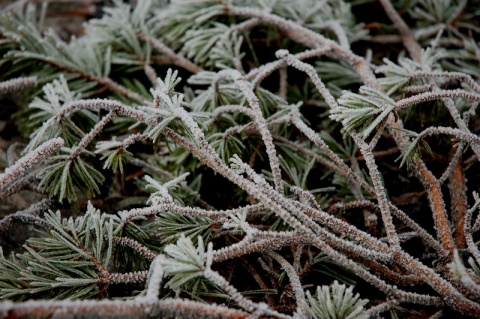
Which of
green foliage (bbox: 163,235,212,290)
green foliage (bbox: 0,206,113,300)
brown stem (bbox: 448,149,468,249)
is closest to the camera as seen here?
green foliage (bbox: 163,235,212,290)

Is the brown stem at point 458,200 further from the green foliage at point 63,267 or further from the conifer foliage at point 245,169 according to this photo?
the green foliage at point 63,267

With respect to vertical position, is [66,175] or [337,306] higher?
[66,175]

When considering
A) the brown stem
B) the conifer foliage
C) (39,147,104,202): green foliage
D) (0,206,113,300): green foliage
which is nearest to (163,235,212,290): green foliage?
the conifer foliage

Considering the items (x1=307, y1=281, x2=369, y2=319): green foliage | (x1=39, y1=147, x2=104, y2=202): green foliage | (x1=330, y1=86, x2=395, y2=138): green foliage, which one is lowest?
(x1=307, y1=281, x2=369, y2=319): green foliage

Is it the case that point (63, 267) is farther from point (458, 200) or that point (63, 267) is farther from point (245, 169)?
point (458, 200)

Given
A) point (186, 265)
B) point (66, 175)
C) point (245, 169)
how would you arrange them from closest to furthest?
point (186, 265)
point (245, 169)
point (66, 175)

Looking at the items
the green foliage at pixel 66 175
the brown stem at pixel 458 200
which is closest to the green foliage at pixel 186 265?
the green foliage at pixel 66 175

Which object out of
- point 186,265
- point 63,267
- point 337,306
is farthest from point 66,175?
point 337,306

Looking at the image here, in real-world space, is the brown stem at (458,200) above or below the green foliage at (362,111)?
below

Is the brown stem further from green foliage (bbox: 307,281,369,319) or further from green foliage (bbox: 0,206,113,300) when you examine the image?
green foliage (bbox: 0,206,113,300)
